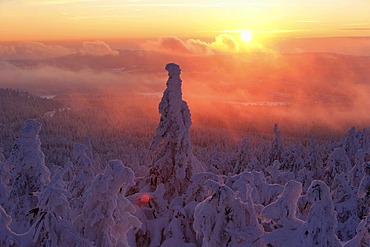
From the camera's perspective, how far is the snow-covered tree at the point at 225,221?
11031 mm

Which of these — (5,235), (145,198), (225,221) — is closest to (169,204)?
(145,198)

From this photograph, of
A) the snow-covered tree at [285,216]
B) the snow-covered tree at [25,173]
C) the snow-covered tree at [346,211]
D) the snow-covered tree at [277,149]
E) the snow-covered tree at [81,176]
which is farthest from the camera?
the snow-covered tree at [277,149]

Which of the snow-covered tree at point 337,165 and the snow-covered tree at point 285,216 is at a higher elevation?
the snow-covered tree at point 285,216

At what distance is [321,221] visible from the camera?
394 inches

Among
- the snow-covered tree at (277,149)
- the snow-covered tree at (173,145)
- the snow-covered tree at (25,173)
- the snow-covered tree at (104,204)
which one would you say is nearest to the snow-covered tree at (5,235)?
the snow-covered tree at (104,204)

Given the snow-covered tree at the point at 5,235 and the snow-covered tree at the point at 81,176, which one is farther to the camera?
the snow-covered tree at the point at 81,176

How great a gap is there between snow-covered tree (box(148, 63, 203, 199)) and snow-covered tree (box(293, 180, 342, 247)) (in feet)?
37.4

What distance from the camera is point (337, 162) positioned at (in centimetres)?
4059

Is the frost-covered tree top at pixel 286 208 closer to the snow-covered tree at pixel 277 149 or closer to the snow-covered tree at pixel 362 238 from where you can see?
the snow-covered tree at pixel 362 238

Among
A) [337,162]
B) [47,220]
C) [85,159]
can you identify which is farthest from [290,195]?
[337,162]

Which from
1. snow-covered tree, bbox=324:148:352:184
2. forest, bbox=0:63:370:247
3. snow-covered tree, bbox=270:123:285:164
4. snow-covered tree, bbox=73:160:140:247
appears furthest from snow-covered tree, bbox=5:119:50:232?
snow-covered tree, bbox=270:123:285:164

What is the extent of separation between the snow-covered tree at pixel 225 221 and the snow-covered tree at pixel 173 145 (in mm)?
9881

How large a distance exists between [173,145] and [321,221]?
12.1 m

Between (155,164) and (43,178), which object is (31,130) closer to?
(43,178)
